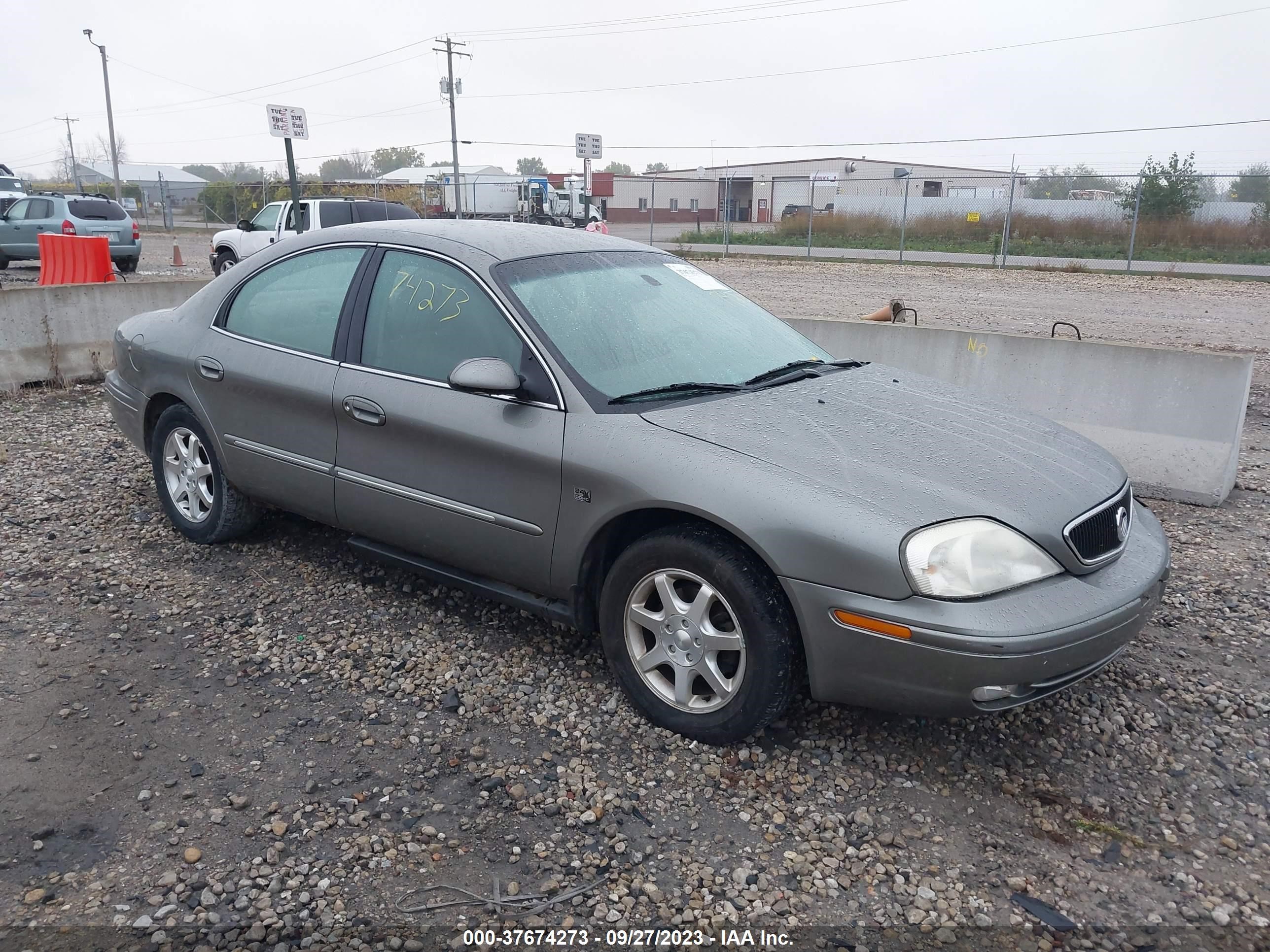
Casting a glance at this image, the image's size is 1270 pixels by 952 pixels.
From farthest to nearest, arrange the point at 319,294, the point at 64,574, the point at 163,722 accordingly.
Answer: the point at 64,574
the point at 319,294
the point at 163,722

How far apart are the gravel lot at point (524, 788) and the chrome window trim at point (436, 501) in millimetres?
623

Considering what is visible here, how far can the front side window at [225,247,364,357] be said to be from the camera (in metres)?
4.14

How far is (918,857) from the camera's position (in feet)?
8.96

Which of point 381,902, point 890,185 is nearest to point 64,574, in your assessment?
point 381,902

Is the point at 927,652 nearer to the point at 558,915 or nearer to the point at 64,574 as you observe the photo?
the point at 558,915

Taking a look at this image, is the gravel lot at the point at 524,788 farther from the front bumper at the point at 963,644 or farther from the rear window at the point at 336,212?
the rear window at the point at 336,212

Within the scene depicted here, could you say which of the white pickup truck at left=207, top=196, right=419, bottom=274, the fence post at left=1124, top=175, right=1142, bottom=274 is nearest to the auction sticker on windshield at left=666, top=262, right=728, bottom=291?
the white pickup truck at left=207, top=196, right=419, bottom=274

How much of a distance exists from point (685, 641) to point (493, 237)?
1928 millimetres

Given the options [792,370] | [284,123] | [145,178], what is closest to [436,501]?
[792,370]

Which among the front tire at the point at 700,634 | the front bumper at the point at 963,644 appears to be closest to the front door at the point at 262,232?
the front tire at the point at 700,634

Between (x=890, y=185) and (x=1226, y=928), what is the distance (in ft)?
173

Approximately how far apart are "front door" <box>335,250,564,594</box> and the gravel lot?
0.51 m

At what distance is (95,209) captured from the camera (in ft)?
62.8

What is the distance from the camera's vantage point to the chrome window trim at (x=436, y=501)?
3480 millimetres
